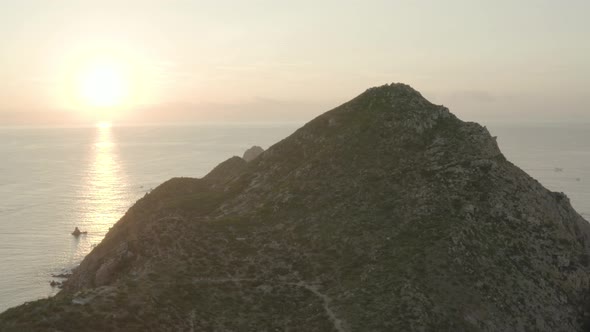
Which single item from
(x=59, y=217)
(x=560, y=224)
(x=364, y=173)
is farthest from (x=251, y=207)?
(x=59, y=217)

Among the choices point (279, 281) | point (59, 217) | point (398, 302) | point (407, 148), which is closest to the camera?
point (398, 302)

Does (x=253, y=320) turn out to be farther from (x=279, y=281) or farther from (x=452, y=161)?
(x=452, y=161)

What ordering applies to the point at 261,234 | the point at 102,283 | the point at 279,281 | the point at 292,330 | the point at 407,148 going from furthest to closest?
the point at 407,148, the point at 261,234, the point at 102,283, the point at 279,281, the point at 292,330

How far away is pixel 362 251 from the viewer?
57.5 metres

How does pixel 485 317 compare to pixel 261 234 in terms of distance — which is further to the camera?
pixel 261 234

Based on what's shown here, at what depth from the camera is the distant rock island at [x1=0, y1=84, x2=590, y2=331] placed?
45250 millimetres

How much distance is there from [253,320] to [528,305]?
2862 centimetres

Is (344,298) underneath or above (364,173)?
underneath

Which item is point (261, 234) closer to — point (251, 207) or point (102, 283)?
point (251, 207)

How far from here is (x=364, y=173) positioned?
72500 millimetres

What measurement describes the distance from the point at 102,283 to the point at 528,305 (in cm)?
4761

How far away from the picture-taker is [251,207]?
2815 inches

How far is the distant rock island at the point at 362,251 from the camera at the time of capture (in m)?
45.2

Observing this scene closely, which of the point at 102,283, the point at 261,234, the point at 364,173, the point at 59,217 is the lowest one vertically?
the point at 59,217
